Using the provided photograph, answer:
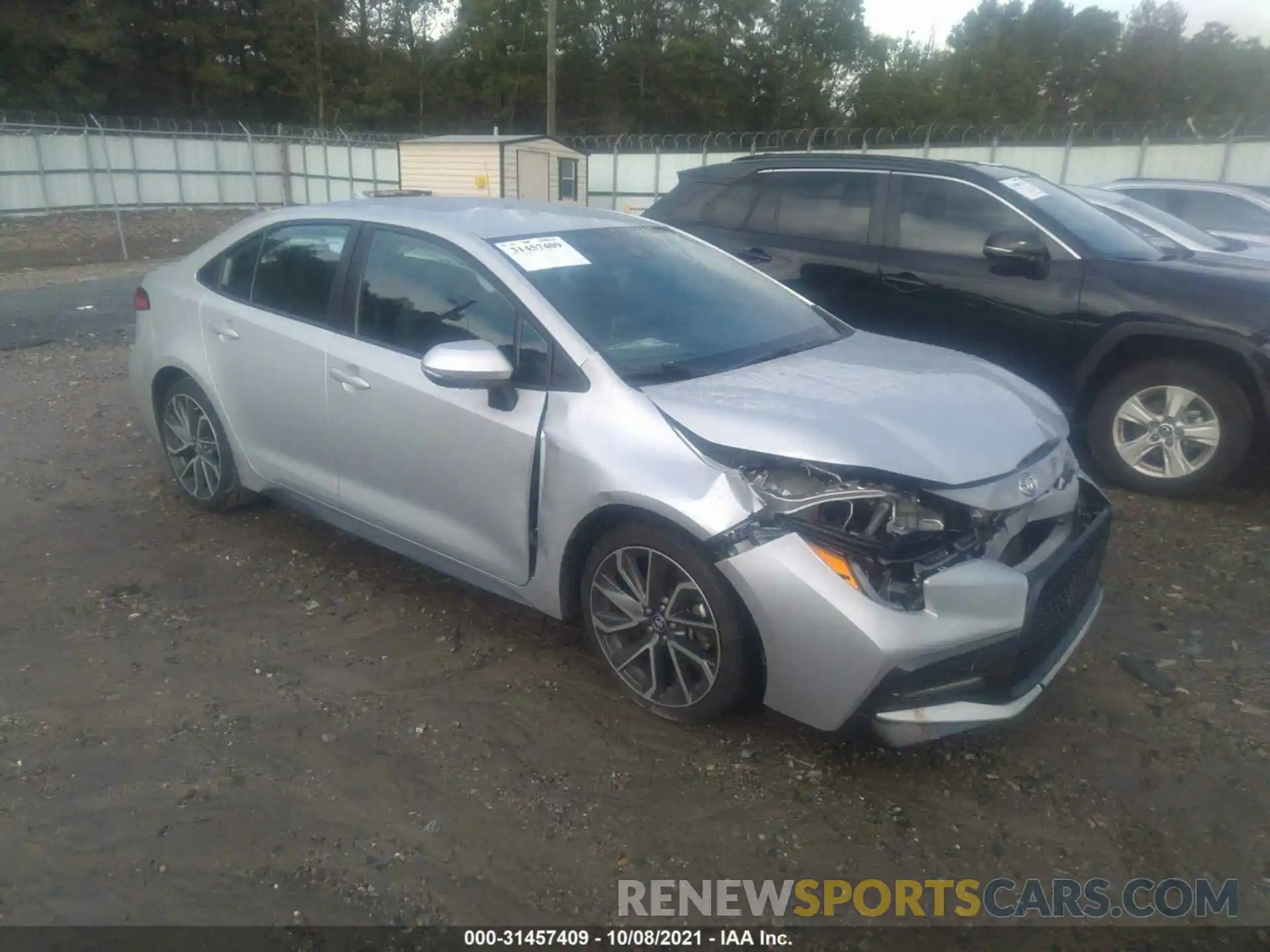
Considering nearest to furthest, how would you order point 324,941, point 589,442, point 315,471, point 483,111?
point 324,941 < point 589,442 < point 315,471 < point 483,111

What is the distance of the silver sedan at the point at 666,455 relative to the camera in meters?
2.87

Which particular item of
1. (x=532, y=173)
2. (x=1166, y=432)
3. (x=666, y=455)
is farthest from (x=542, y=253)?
(x=532, y=173)

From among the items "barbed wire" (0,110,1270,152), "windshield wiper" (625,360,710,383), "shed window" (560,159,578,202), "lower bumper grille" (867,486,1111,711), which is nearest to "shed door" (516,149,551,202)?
"shed window" (560,159,578,202)

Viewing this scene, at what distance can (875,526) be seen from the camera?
2.90m

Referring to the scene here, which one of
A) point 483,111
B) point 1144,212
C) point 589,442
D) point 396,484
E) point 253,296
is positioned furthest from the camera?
point 483,111

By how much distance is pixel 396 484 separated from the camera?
3.94 meters

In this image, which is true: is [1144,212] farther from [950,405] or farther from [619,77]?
[619,77]

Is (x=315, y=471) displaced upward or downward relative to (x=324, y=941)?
upward

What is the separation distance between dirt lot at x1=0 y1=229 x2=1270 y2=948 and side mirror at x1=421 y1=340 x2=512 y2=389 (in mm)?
1099

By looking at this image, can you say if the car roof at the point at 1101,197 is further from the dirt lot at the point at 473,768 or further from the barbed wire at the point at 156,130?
the barbed wire at the point at 156,130

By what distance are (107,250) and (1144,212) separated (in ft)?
61.6

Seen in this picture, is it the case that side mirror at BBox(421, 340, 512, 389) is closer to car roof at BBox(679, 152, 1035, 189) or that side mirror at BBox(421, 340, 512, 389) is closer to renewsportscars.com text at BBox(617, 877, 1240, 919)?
renewsportscars.com text at BBox(617, 877, 1240, 919)

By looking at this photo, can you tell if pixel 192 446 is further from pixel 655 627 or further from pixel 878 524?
pixel 878 524

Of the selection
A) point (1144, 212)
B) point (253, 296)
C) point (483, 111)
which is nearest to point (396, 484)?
point (253, 296)
